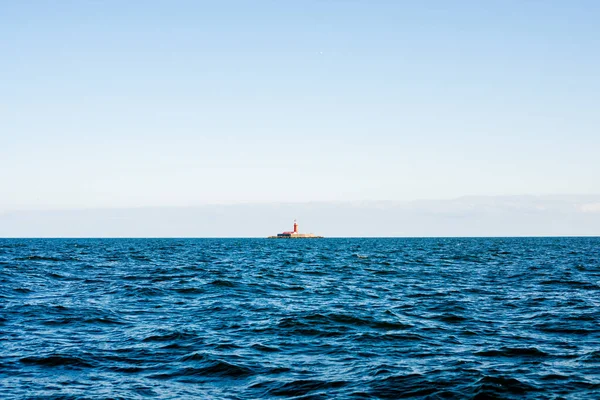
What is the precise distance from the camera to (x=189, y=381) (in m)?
13.8

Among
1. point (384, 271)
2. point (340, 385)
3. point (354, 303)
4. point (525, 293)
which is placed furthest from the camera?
point (384, 271)

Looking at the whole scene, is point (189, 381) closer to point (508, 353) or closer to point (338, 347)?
point (338, 347)

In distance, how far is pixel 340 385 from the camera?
43.6ft

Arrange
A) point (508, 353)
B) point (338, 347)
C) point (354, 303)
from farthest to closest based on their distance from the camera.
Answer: point (354, 303) < point (338, 347) < point (508, 353)

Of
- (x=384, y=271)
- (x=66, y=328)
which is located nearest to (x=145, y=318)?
(x=66, y=328)

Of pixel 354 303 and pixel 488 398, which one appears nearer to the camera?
pixel 488 398

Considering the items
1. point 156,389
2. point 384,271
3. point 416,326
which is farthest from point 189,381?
point 384,271

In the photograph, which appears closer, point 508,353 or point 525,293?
point 508,353

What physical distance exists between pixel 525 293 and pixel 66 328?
2343 centimetres

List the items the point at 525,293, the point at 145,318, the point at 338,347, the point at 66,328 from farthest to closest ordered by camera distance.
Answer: the point at 525,293
the point at 145,318
the point at 66,328
the point at 338,347

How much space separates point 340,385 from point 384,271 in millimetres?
34935

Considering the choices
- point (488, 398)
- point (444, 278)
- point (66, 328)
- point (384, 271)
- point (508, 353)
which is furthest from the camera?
point (384, 271)

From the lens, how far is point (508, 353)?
16344mm

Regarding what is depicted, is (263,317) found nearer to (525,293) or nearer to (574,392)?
(574,392)
